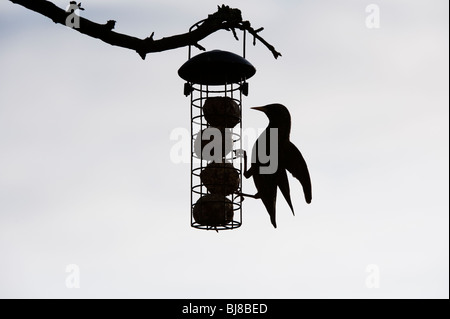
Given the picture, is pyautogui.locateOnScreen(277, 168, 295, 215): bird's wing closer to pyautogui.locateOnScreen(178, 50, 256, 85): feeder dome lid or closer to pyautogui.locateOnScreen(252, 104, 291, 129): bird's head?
pyautogui.locateOnScreen(252, 104, 291, 129): bird's head

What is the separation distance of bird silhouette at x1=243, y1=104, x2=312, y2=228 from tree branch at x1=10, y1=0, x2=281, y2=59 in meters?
1.19

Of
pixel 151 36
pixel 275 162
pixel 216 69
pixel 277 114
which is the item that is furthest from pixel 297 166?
pixel 151 36

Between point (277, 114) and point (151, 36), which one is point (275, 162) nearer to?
point (277, 114)

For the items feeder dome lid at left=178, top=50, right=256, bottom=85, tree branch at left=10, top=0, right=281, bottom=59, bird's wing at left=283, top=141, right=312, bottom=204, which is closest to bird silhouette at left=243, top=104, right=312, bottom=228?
bird's wing at left=283, top=141, right=312, bottom=204

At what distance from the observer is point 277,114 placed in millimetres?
6562

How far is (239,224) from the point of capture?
21.3 ft

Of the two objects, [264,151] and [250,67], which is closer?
[250,67]
